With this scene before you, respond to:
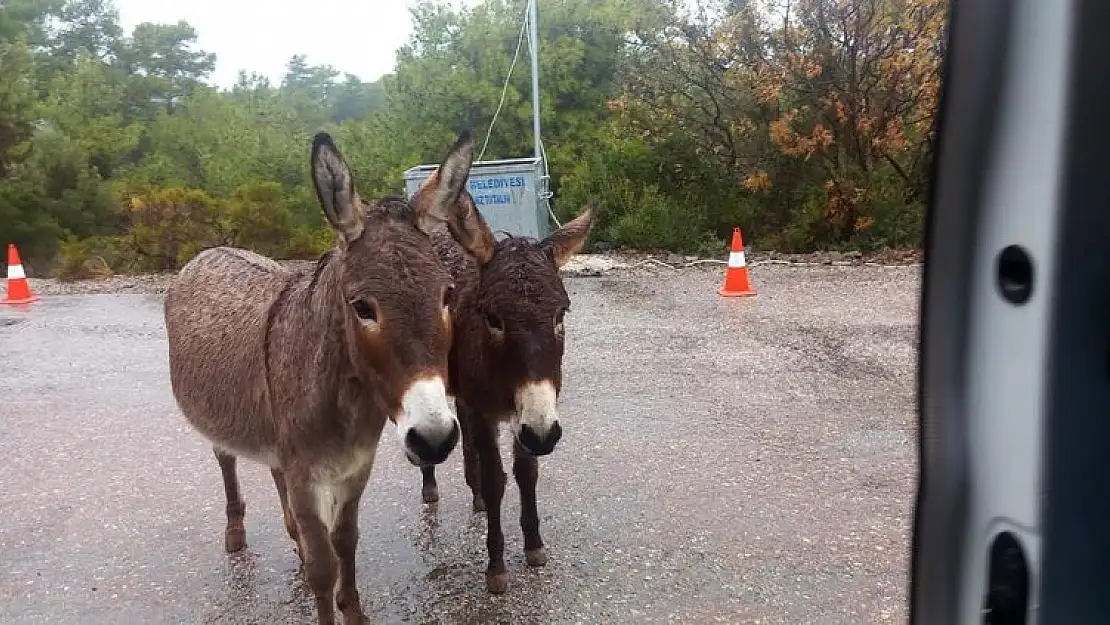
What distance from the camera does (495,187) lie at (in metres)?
10.3

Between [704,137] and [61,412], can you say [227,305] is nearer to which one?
[61,412]

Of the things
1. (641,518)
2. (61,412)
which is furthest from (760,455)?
(61,412)

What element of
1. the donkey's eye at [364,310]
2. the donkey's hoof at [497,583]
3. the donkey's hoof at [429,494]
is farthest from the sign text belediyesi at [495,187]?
the donkey's eye at [364,310]

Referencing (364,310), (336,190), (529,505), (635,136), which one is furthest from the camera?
(635,136)

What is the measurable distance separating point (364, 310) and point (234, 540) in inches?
86.6

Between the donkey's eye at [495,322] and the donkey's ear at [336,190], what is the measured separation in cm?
70

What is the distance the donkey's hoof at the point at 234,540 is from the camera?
3965 millimetres

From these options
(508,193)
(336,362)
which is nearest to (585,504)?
(336,362)

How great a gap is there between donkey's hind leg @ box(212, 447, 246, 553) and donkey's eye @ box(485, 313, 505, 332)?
1.77 metres

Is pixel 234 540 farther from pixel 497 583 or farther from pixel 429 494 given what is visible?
pixel 497 583

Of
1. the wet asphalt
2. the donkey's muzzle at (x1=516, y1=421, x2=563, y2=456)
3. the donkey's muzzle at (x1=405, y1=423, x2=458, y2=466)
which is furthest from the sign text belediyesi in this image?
the donkey's muzzle at (x1=405, y1=423, x2=458, y2=466)

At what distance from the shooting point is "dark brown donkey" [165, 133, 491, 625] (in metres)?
2.41

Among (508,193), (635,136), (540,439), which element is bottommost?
(540,439)

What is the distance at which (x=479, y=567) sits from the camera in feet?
12.5
